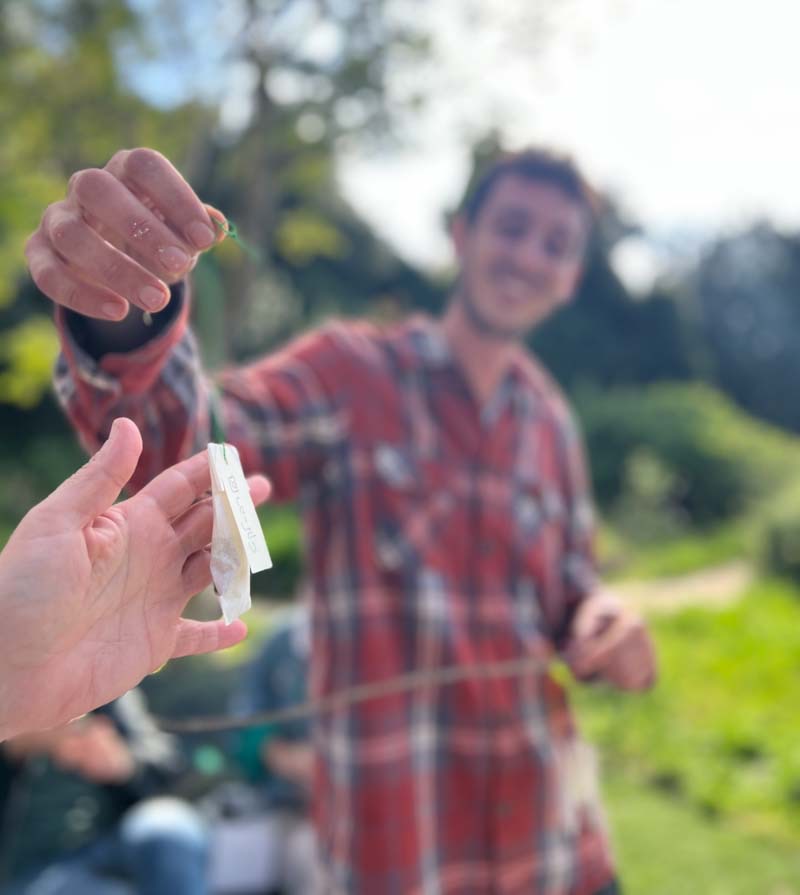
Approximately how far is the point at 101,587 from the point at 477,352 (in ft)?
4.03

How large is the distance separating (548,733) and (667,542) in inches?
364

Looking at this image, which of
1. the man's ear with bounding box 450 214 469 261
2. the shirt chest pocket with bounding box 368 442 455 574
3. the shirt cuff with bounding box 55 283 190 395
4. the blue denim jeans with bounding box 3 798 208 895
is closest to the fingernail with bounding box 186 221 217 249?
the shirt cuff with bounding box 55 283 190 395

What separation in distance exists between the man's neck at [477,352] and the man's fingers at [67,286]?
102cm

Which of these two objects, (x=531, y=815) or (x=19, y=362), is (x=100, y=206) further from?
(x=19, y=362)

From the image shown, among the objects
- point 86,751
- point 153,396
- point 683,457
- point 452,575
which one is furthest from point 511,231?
point 683,457

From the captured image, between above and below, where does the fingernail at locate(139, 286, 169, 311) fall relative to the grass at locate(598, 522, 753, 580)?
above

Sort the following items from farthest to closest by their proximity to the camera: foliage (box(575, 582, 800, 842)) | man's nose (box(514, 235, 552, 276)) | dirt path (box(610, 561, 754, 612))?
dirt path (box(610, 561, 754, 612)) → foliage (box(575, 582, 800, 842)) → man's nose (box(514, 235, 552, 276))

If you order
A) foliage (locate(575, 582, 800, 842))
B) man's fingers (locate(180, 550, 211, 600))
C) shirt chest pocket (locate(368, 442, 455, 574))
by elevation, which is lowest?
foliage (locate(575, 582, 800, 842))

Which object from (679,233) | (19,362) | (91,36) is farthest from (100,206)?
(679,233)

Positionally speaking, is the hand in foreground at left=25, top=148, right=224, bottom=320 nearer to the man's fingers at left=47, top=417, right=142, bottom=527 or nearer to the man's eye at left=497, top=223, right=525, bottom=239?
the man's fingers at left=47, top=417, right=142, bottom=527

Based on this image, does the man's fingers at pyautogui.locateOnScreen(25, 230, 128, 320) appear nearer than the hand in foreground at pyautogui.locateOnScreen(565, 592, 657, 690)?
Yes

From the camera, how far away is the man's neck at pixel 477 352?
5.58 feet

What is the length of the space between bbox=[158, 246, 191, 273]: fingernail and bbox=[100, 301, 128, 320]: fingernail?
2.4 inches

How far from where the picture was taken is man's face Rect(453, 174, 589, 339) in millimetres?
1639
